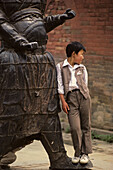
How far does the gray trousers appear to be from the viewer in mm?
7516

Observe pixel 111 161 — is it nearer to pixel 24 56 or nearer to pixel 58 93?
pixel 58 93

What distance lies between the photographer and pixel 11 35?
7.06 m

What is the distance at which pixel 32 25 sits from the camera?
717 cm

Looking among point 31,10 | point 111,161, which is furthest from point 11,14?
point 111,161

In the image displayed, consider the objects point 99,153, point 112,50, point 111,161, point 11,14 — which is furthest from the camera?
point 112,50

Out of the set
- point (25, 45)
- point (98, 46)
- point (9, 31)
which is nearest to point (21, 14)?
point (9, 31)

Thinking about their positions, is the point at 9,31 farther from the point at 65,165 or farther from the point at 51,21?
the point at 65,165

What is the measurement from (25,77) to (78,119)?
0.91m

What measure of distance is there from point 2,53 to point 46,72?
1.98 feet

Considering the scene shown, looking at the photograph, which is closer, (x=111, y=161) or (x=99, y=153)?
(x=111, y=161)

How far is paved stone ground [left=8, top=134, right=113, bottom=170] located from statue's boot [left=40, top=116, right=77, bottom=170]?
0.57 meters

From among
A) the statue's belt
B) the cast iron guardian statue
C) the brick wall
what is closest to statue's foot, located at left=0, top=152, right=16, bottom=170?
the cast iron guardian statue

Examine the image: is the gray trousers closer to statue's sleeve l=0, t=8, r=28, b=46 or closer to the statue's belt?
statue's sleeve l=0, t=8, r=28, b=46

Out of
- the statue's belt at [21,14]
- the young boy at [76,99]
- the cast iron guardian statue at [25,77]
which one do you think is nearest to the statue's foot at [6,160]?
the cast iron guardian statue at [25,77]
